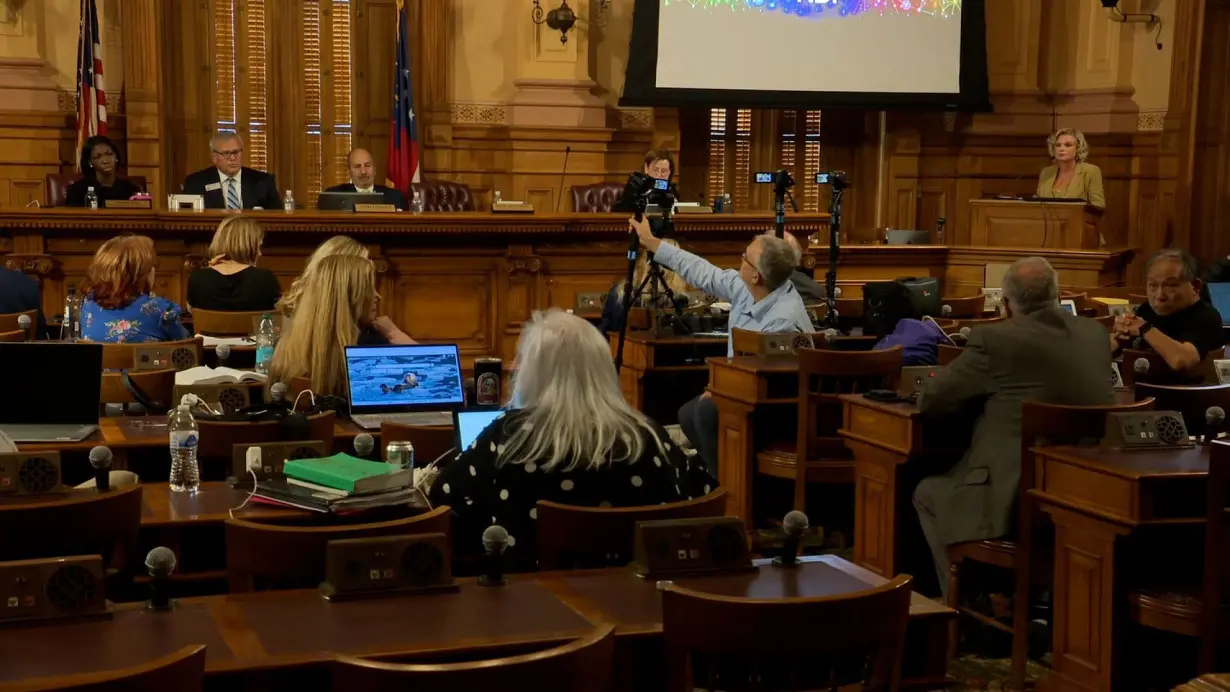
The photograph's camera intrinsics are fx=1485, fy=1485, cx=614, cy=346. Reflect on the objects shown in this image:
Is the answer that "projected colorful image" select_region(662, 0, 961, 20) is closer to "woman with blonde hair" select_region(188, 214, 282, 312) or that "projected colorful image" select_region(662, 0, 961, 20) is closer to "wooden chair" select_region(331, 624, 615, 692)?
"woman with blonde hair" select_region(188, 214, 282, 312)

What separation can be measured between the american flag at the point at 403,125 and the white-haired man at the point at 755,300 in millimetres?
4926

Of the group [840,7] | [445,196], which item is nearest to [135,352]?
[445,196]

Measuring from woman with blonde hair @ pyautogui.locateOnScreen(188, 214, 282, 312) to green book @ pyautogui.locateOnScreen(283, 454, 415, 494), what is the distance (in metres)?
3.77

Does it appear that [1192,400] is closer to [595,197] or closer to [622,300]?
[622,300]

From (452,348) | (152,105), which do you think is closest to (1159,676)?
(452,348)

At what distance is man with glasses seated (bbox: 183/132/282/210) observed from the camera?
945 centimetres

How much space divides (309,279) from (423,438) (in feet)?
3.60

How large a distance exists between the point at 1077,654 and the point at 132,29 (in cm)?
892

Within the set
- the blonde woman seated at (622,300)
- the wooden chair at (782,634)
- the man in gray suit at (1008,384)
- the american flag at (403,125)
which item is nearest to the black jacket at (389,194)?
the american flag at (403,125)

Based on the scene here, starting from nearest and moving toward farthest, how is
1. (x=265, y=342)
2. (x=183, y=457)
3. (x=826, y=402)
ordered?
(x=183, y=457) → (x=826, y=402) → (x=265, y=342)

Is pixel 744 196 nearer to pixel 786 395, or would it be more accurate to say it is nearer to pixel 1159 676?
pixel 786 395

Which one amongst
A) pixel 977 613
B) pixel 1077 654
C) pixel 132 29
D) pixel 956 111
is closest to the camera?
pixel 1077 654

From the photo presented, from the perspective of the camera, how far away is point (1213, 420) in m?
4.11

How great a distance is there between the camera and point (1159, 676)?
414 cm
